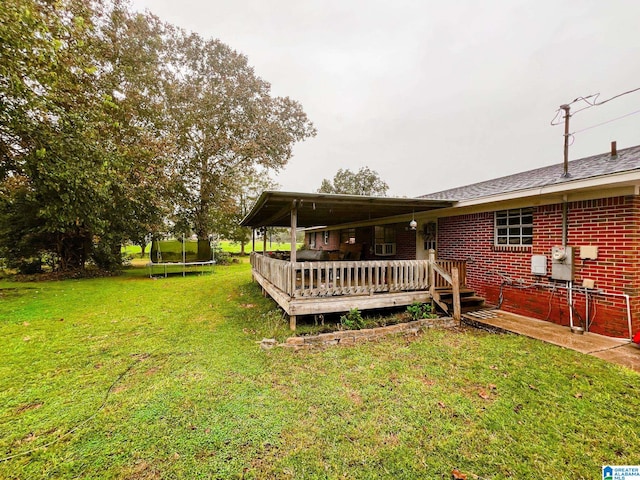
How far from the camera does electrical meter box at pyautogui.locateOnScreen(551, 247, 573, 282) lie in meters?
5.29

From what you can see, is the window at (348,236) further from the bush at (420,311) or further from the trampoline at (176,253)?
the trampoline at (176,253)

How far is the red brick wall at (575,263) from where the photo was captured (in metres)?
4.67

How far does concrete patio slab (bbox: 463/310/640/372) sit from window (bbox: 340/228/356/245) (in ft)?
25.1

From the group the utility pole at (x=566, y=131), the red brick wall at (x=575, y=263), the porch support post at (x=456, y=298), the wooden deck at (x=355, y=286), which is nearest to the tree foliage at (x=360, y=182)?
the utility pole at (x=566, y=131)

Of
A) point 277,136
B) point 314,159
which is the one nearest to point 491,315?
point 277,136

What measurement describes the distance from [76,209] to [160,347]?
7.66 meters

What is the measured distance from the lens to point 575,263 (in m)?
5.35

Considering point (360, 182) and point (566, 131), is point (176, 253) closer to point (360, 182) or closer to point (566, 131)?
point (566, 131)

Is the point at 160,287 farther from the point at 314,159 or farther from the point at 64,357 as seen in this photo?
the point at 314,159

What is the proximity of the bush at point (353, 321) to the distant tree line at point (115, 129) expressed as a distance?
29.4 ft

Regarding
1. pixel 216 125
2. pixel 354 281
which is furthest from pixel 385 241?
pixel 216 125

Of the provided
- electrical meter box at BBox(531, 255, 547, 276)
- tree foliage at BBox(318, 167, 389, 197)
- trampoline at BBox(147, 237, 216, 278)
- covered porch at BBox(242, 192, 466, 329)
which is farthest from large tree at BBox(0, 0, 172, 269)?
tree foliage at BBox(318, 167, 389, 197)

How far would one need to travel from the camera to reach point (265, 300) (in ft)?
29.8

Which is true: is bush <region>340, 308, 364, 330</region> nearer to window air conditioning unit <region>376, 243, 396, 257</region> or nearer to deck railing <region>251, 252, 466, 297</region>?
deck railing <region>251, 252, 466, 297</region>
